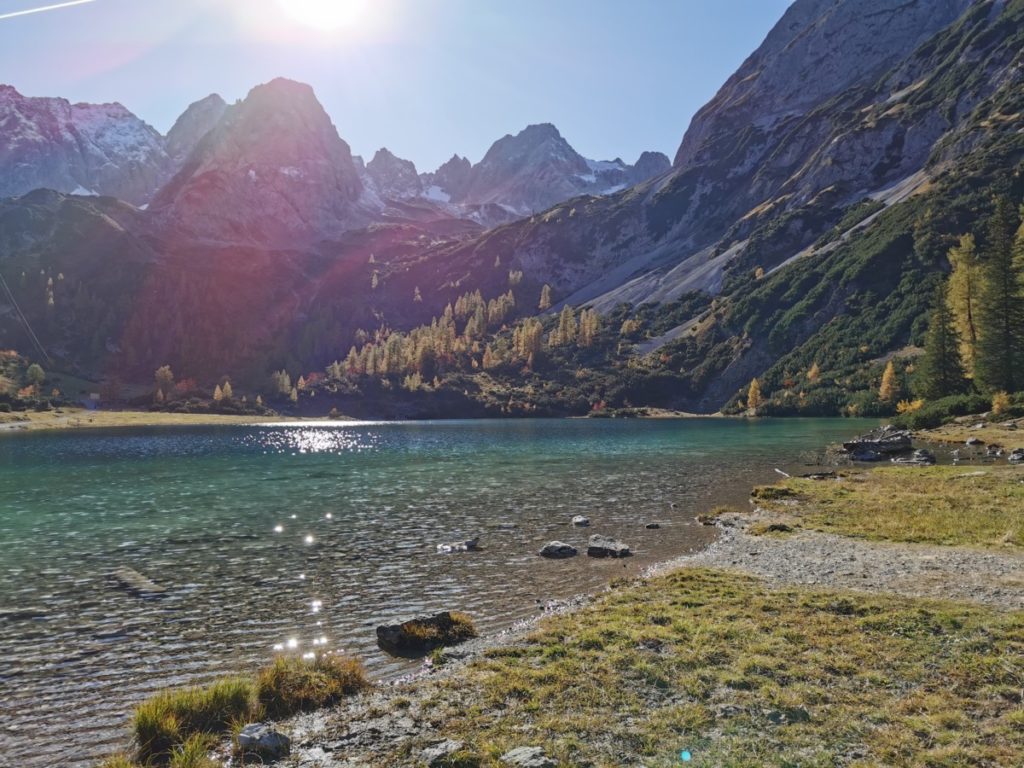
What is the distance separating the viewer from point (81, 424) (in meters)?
182

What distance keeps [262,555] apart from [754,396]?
17747cm

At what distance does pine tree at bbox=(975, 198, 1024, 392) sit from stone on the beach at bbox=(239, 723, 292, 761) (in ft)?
328

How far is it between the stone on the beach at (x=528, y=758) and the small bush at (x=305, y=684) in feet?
19.2

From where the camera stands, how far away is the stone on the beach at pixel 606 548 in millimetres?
29891

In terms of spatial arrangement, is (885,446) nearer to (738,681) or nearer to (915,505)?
(915,505)

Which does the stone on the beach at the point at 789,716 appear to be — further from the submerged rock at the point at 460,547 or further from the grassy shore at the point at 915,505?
the submerged rock at the point at 460,547

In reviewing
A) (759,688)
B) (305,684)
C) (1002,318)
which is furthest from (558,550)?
(1002,318)

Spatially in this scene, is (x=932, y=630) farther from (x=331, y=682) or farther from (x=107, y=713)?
(x=107, y=713)

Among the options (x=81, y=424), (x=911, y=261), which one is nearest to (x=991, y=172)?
(x=911, y=261)

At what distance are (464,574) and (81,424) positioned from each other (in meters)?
202

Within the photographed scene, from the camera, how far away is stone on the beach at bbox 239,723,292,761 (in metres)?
12.0

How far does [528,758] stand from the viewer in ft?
34.9

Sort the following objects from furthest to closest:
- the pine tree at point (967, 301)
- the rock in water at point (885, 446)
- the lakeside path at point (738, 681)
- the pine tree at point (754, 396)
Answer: the pine tree at point (754, 396) → the pine tree at point (967, 301) → the rock in water at point (885, 446) → the lakeside path at point (738, 681)

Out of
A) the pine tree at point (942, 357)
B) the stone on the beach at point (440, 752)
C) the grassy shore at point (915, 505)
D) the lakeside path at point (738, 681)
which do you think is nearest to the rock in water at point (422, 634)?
the lakeside path at point (738, 681)
